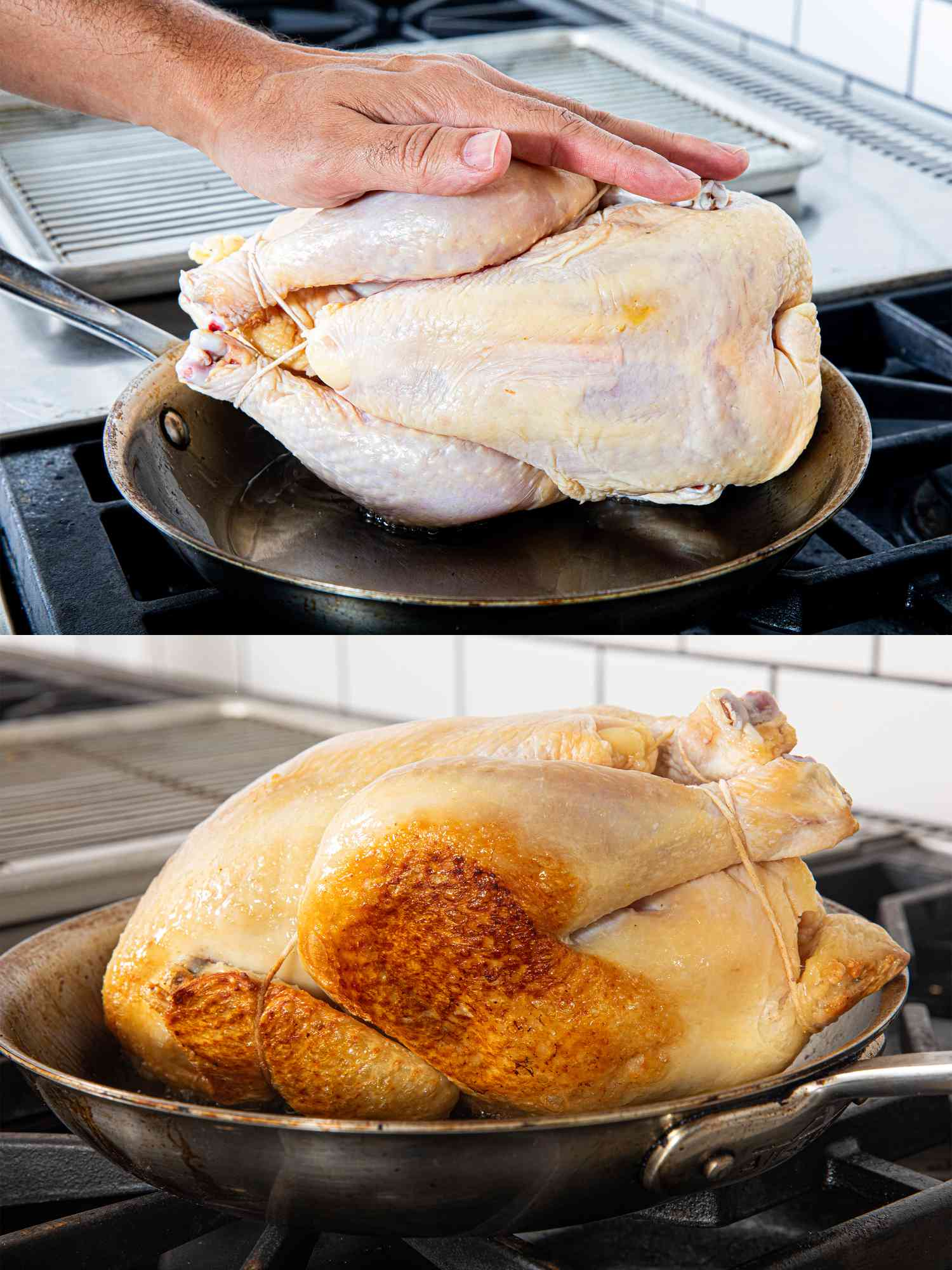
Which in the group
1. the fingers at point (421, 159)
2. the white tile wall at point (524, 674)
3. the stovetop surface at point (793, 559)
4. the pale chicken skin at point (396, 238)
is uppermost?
the fingers at point (421, 159)

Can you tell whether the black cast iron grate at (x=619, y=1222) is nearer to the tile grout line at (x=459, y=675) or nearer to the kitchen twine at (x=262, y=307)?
the kitchen twine at (x=262, y=307)

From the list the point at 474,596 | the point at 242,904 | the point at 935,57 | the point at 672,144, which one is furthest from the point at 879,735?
the point at 935,57

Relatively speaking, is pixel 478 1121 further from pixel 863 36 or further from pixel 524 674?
pixel 863 36

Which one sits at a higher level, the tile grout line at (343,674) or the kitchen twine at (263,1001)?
the kitchen twine at (263,1001)

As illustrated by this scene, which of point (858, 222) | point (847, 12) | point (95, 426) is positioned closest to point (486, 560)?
point (95, 426)

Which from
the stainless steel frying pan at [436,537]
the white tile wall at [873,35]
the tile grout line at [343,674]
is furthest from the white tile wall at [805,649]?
the white tile wall at [873,35]

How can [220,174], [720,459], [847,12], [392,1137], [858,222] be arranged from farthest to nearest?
[847,12] → [220,174] → [858,222] → [720,459] → [392,1137]

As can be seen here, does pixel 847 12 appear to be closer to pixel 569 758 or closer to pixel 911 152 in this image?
pixel 911 152
